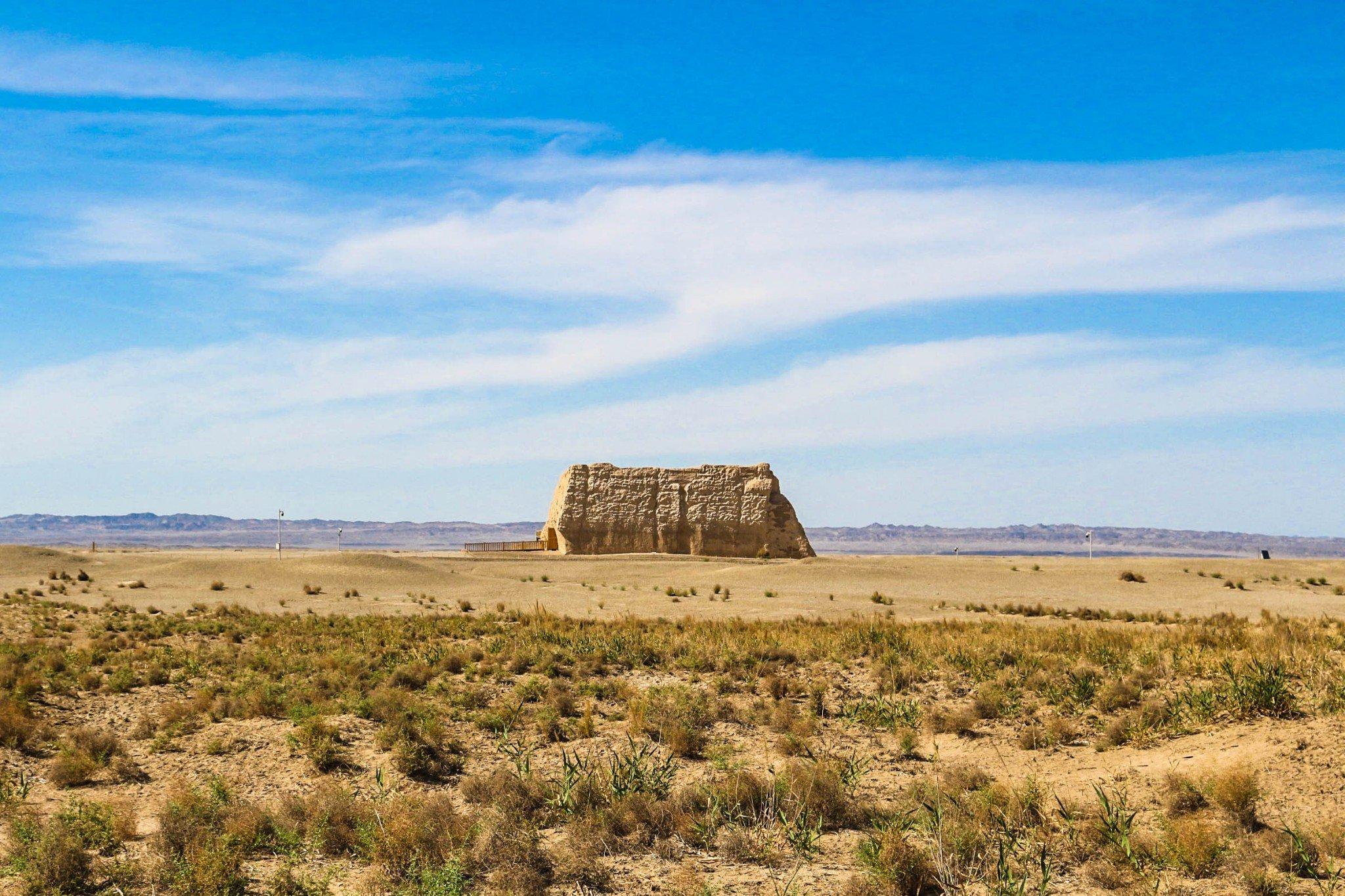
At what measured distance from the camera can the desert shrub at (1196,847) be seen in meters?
7.81

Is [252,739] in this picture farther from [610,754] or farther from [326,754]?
[610,754]

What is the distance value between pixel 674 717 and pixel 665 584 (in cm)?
2793

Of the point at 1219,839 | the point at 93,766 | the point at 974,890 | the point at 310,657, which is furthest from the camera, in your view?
the point at 310,657

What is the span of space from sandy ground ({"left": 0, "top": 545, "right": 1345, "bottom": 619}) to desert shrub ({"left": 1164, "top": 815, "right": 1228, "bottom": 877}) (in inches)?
752

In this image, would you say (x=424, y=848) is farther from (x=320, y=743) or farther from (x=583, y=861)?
(x=320, y=743)

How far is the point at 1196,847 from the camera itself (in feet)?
25.9

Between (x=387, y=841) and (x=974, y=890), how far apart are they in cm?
494

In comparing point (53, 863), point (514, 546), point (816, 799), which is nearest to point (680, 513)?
point (514, 546)

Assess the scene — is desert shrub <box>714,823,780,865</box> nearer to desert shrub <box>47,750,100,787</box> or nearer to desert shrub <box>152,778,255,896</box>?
desert shrub <box>152,778,255,896</box>

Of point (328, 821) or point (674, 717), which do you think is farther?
point (674, 717)

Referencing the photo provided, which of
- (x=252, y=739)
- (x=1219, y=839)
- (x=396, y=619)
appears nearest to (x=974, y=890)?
(x=1219, y=839)

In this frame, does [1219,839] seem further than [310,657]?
No

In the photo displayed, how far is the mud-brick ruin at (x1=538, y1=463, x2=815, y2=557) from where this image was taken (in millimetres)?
56000

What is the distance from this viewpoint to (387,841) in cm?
843
